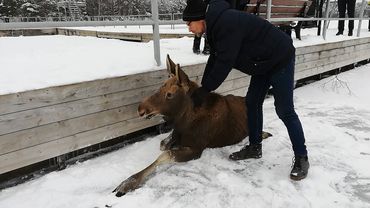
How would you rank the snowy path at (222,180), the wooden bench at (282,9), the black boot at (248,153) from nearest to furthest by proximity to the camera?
1. the snowy path at (222,180)
2. the black boot at (248,153)
3. the wooden bench at (282,9)

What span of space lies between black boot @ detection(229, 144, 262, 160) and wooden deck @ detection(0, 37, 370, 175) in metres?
1.16

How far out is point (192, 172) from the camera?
3.39 metres

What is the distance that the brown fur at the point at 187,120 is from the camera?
3.30 m

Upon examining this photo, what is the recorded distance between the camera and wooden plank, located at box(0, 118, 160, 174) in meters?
3.04

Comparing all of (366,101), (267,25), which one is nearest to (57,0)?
(267,25)

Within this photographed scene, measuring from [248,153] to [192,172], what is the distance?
701 millimetres

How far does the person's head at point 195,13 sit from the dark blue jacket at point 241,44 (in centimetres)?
6

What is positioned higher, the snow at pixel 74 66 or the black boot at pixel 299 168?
the snow at pixel 74 66

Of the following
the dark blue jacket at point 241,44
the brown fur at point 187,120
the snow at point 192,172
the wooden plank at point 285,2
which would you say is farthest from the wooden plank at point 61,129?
the wooden plank at point 285,2

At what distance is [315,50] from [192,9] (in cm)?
500

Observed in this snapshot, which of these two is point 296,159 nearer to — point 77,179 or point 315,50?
point 77,179

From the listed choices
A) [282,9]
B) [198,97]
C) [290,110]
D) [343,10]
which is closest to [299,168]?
[290,110]

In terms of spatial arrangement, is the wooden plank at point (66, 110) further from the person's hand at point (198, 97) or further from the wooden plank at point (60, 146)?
the person's hand at point (198, 97)

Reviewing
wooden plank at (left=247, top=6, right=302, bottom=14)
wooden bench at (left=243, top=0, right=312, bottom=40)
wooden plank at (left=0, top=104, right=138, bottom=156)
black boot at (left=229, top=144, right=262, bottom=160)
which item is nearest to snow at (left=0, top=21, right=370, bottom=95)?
wooden plank at (left=0, top=104, right=138, bottom=156)
